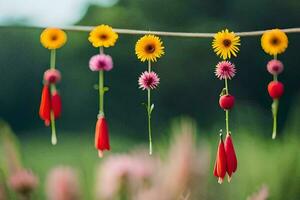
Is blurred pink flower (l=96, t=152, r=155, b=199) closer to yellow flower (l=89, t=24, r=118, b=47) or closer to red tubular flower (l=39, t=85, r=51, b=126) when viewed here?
red tubular flower (l=39, t=85, r=51, b=126)

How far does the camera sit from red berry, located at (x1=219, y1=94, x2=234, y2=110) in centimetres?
184

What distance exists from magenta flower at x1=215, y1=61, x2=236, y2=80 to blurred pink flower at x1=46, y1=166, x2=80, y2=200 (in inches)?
19.8

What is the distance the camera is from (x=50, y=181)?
5.91 ft

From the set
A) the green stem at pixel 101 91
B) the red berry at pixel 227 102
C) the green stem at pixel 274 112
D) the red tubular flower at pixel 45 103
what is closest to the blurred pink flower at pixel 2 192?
the red tubular flower at pixel 45 103

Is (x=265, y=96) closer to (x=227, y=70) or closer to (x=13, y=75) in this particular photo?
(x=227, y=70)

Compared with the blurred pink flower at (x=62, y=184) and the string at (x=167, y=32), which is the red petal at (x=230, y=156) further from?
the blurred pink flower at (x=62, y=184)

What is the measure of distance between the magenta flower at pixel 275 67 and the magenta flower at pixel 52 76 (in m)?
0.60

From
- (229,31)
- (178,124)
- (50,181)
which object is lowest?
(50,181)

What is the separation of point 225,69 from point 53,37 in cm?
49

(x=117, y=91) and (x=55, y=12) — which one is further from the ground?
(x=55, y=12)

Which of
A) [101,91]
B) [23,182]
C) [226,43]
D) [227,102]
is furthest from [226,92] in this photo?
[23,182]

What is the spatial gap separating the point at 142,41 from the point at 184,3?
17 cm

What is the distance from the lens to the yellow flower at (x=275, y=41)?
1822 millimetres

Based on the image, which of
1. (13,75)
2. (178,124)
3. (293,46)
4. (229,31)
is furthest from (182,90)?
(13,75)
